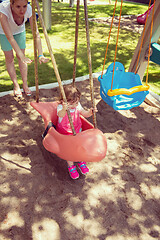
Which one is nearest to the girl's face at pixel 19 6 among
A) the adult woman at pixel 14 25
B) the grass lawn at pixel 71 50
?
the adult woman at pixel 14 25

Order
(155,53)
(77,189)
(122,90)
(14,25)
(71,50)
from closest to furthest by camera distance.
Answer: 1. (77,189)
2. (14,25)
3. (122,90)
4. (155,53)
5. (71,50)

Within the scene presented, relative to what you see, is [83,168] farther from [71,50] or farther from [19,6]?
Result: [71,50]

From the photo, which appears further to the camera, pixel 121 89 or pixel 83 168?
pixel 121 89

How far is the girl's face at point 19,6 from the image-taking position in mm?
2373

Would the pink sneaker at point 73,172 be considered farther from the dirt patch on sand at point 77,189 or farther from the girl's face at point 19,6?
the girl's face at point 19,6

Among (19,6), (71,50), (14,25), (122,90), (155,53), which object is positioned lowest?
(71,50)

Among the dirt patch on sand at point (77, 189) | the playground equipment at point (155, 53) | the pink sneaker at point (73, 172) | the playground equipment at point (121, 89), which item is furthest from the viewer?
the playground equipment at point (155, 53)

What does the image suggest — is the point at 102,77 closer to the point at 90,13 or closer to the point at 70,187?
the point at 70,187

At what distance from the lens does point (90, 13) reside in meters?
8.34

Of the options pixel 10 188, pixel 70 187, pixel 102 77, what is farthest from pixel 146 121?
pixel 10 188

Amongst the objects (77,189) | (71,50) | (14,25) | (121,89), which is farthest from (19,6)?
(71,50)

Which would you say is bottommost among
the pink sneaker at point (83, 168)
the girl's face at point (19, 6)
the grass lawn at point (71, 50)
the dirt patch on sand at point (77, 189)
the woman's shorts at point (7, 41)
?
the dirt patch on sand at point (77, 189)

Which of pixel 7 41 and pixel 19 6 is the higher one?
pixel 19 6

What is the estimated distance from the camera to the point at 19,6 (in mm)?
2395
